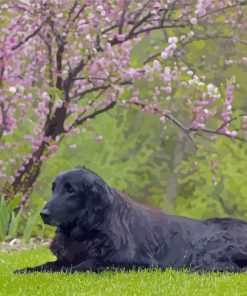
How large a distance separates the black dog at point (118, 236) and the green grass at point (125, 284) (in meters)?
0.37

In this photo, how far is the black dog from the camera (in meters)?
9.06

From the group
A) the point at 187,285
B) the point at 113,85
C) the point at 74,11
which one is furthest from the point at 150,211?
the point at 74,11

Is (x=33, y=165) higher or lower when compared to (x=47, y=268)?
higher

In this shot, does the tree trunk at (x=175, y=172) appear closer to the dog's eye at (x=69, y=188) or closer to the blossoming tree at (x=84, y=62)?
the blossoming tree at (x=84, y=62)

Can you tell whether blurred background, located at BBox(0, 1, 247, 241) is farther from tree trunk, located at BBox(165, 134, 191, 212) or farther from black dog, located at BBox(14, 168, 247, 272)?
black dog, located at BBox(14, 168, 247, 272)

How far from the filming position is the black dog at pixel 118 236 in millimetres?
9062

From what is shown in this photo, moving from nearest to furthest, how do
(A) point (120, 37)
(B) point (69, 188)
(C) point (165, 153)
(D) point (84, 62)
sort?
1. (B) point (69, 188)
2. (A) point (120, 37)
3. (D) point (84, 62)
4. (C) point (165, 153)

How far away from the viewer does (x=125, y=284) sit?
7957 mm

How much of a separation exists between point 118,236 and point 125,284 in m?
1.23

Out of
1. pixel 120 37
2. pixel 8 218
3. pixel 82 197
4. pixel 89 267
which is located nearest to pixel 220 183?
pixel 120 37

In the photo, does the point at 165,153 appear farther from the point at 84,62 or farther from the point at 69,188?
the point at 69,188

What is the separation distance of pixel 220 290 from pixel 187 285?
15.0 inches

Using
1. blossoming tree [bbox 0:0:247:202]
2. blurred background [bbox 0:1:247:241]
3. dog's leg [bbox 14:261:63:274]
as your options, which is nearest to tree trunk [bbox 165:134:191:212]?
blurred background [bbox 0:1:247:241]

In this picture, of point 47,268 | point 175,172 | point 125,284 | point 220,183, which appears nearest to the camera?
point 125,284
